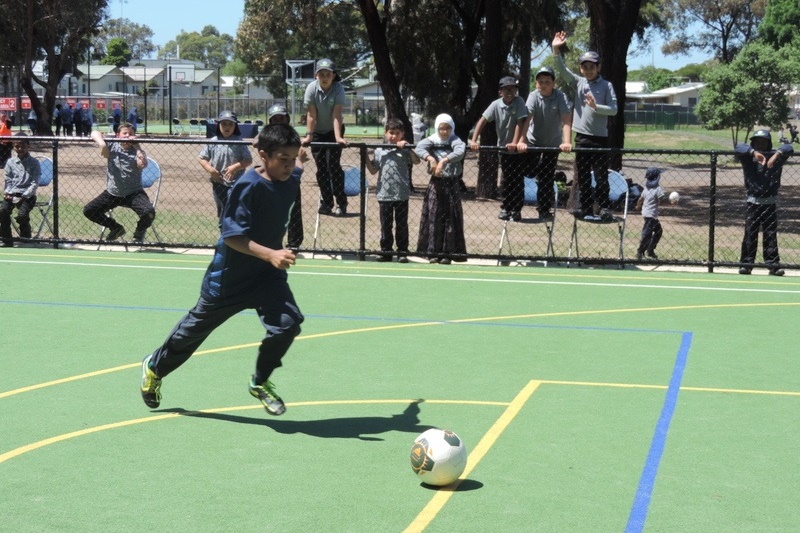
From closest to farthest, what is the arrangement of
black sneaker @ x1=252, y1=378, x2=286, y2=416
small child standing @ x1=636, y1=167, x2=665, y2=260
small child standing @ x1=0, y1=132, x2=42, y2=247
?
black sneaker @ x1=252, y1=378, x2=286, y2=416
small child standing @ x1=636, y1=167, x2=665, y2=260
small child standing @ x1=0, y1=132, x2=42, y2=247

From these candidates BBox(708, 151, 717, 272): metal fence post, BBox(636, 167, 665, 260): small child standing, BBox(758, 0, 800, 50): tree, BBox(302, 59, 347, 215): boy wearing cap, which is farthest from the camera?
BBox(758, 0, 800, 50): tree

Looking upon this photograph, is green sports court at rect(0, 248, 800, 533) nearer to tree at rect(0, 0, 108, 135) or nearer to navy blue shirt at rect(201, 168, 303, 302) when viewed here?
navy blue shirt at rect(201, 168, 303, 302)

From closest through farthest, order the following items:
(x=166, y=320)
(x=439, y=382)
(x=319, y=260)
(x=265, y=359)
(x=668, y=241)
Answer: (x=265, y=359) < (x=439, y=382) < (x=166, y=320) < (x=319, y=260) < (x=668, y=241)

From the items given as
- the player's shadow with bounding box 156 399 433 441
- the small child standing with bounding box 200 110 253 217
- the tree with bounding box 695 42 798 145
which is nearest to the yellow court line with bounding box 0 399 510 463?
the player's shadow with bounding box 156 399 433 441

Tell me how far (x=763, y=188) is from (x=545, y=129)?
2607 mm

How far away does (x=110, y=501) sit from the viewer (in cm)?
570

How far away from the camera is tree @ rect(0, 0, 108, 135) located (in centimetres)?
4728

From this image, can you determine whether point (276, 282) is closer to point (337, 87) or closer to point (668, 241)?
point (337, 87)

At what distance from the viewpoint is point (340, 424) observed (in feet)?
23.6

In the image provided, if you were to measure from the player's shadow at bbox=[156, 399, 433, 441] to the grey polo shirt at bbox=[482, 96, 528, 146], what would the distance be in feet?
25.1

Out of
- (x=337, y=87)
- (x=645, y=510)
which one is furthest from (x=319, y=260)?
(x=645, y=510)

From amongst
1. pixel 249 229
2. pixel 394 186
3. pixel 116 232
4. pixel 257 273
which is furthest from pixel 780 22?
pixel 249 229

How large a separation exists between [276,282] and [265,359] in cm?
46

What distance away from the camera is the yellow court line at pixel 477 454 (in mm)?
5488
